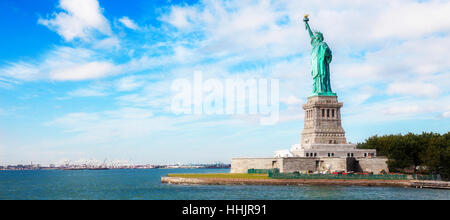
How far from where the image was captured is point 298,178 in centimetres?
7406

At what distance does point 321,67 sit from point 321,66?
19 cm

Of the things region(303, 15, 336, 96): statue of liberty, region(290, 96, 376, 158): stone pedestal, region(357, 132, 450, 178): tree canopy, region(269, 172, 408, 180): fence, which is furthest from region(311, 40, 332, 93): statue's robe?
region(269, 172, 408, 180): fence

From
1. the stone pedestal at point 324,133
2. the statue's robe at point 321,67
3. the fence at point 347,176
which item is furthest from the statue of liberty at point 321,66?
the fence at point 347,176

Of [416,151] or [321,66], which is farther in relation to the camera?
[321,66]

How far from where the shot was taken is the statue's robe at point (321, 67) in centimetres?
9494

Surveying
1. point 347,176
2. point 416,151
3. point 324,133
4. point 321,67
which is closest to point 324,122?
point 324,133

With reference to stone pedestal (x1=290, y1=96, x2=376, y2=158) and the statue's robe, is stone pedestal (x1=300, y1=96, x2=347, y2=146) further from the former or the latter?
the statue's robe

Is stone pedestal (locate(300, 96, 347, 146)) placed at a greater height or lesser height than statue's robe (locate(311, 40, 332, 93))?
lesser

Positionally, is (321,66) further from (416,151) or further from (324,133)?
(416,151)

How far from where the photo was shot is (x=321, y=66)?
311 feet

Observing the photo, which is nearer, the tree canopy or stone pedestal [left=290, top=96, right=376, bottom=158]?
the tree canopy

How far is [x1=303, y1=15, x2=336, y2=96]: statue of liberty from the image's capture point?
94.9 metres
